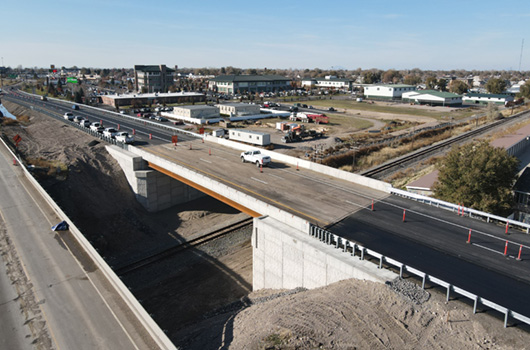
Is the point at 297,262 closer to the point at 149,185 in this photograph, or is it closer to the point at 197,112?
the point at 149,185

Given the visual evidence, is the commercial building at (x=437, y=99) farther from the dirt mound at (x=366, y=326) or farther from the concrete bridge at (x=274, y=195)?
the dirt mound at (x=366, y=326)

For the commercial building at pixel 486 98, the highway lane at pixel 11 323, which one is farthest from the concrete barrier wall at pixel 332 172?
the commercial building at pixel 486 98

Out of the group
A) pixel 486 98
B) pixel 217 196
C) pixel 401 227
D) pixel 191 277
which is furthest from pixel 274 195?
pixel 486 98

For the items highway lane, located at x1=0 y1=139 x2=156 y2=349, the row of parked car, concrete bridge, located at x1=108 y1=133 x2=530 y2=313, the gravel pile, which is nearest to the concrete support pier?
the row of parked car

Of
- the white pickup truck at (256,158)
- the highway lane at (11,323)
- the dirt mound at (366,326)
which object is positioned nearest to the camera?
the dirt mound at (366,326)

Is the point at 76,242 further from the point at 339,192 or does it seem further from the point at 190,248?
the point at 339,192

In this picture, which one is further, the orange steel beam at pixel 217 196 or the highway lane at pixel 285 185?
the orange steel beam at pixel 217 196

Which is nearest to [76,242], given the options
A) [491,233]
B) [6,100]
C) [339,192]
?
[339,192]
